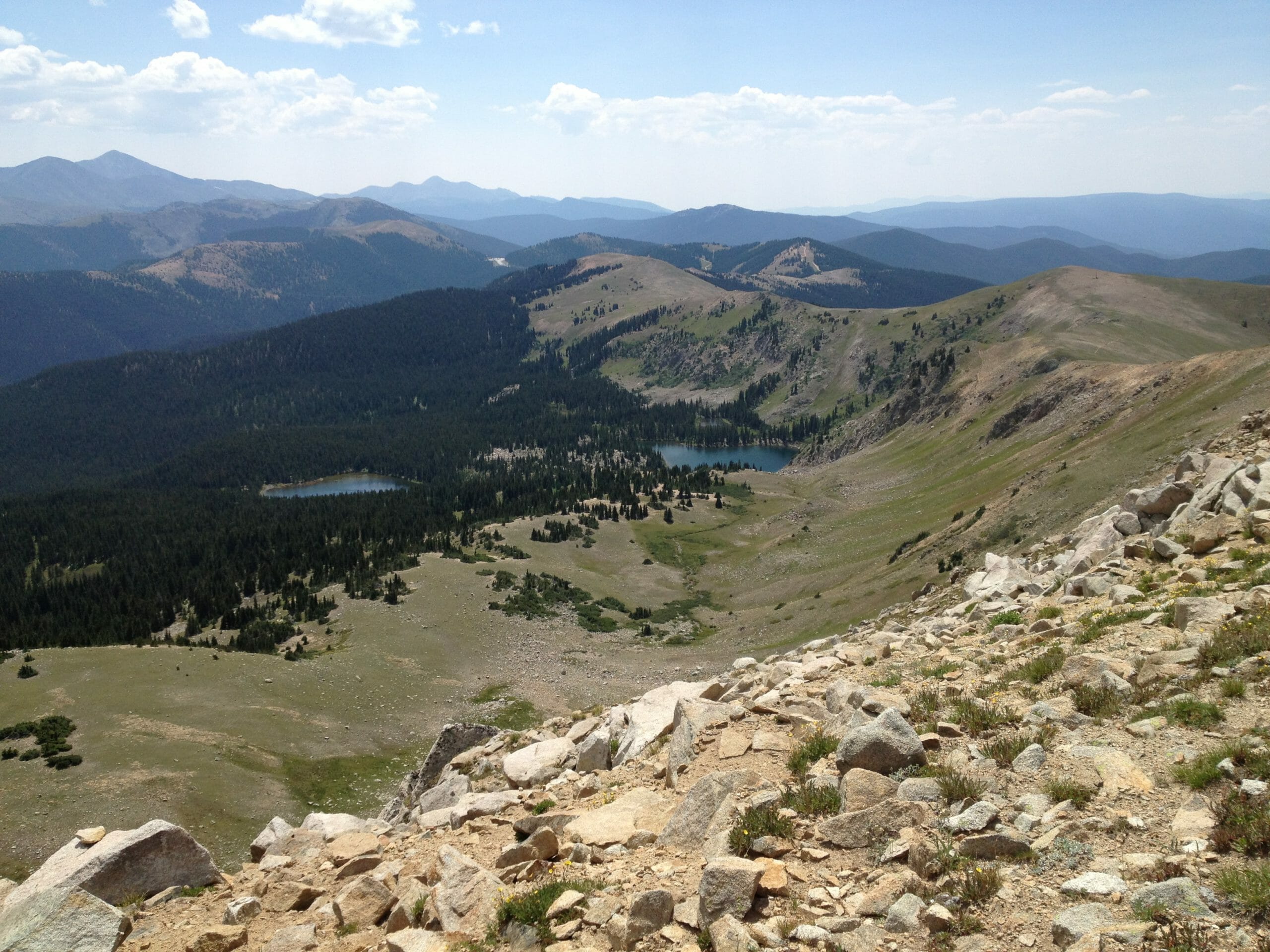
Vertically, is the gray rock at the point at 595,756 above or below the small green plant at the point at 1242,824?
below

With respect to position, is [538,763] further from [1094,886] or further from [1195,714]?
[1195,714]

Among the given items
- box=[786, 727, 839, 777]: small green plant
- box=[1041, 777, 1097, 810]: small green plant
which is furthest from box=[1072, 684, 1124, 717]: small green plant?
box=[786, 727, 839, 777]: small green plant

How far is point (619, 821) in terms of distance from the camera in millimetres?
12086

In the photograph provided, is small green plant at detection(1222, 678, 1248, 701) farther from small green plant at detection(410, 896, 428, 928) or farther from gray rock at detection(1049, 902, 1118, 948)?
small green plant at detection(410, 896, 428, 928)

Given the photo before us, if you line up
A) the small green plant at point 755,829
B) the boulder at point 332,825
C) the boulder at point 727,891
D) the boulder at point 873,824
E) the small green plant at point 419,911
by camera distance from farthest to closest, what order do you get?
the boulder at point 332,825, the small green plant at point 419,911, the small green plant at point 755,829, the boulder at point 873,824, the boulder at point 727,891

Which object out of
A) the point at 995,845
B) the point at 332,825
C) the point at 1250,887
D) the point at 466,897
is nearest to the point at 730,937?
the point at 995,845

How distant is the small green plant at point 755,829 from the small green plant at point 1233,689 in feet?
23.3

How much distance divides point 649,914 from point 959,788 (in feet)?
15.5

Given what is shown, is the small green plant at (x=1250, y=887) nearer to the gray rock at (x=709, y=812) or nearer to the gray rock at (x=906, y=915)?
the gray rock at (x=906, y=915)

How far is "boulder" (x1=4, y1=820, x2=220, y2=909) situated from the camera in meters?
13.8

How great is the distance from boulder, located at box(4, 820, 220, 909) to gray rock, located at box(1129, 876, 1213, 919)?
1568cm

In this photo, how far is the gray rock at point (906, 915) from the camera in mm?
7820

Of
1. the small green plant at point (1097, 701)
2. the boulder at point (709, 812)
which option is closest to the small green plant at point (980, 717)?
the small green plant at point (1097, 701)

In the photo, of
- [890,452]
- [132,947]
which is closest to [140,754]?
[132,947]
